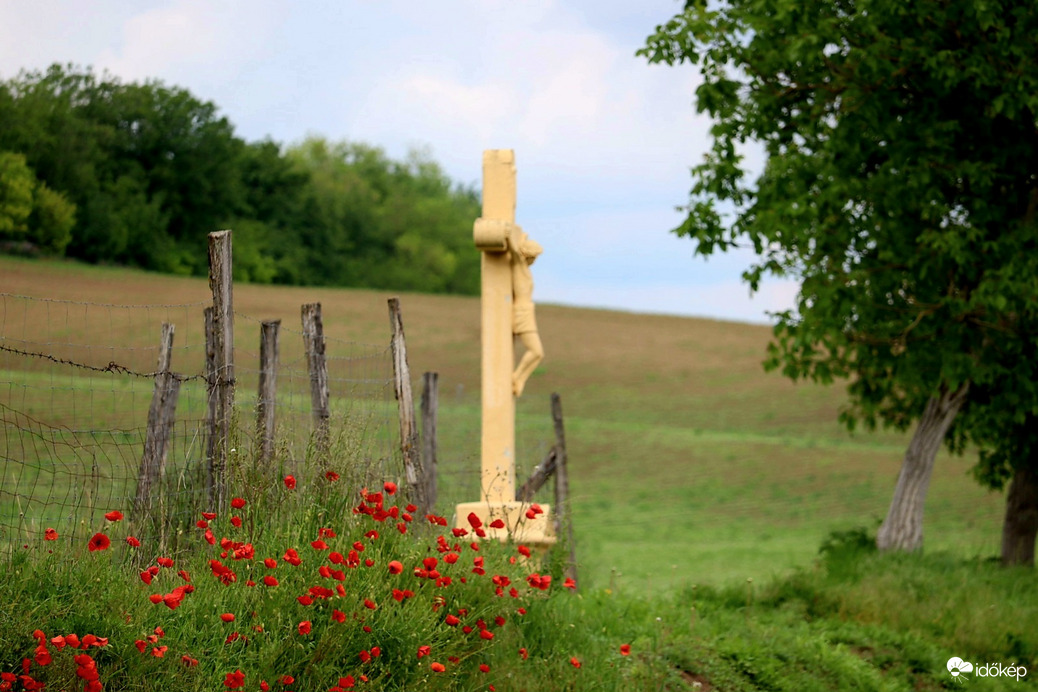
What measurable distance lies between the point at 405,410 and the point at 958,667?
462cm

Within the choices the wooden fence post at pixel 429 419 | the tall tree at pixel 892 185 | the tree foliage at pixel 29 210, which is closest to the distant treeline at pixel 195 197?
the tree foliage at pixel 29 210

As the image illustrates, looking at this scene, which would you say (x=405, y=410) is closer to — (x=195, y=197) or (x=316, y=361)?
(x=316, y=361)

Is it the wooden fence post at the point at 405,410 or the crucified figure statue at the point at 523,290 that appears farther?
the crucified figure statue at the point at 523,290

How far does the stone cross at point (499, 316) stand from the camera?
27.6 feet

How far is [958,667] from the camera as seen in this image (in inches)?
312

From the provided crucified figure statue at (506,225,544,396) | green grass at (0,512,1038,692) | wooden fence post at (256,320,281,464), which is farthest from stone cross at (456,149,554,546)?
wooden fence post at (256,320,281,464)

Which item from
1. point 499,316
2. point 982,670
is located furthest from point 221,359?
point 982,670

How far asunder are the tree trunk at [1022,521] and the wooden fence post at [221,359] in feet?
36.6

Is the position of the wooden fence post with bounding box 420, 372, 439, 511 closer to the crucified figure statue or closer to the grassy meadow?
the grassy meadow

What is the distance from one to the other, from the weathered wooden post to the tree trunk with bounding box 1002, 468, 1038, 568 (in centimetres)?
933

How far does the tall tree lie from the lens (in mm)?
11430

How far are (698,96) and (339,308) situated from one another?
38778 mm

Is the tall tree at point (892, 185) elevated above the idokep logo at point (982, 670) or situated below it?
above

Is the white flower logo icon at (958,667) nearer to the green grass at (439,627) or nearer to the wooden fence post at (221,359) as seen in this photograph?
the green grass at (439,627)
